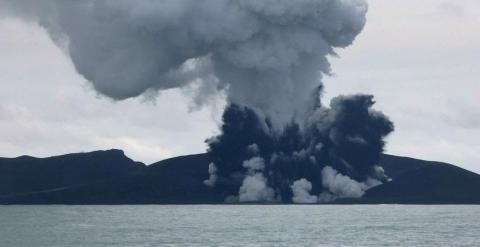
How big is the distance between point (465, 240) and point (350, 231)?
925 inches

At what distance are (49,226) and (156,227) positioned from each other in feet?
66.8

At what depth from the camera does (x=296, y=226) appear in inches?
6511

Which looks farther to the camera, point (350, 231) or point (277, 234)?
point (350, 231)

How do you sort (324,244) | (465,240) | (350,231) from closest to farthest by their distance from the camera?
(324,244)
(465,240)
(350,231)

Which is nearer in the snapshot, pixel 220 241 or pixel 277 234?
pixel 220 241

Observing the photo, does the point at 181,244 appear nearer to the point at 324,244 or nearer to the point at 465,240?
the point at 324,244

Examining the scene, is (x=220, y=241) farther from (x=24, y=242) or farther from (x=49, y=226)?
(x=49, y=226)

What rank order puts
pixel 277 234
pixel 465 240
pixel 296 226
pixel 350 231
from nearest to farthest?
1. pixel 465 240
2. pixel 277 234
3. pixel 350 231
4. pixel 296 226

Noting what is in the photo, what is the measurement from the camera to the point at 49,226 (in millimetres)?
175375

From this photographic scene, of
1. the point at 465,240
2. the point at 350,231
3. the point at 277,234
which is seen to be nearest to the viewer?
the point at 465,240

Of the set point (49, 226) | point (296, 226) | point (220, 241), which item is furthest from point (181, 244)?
point (49, 226)

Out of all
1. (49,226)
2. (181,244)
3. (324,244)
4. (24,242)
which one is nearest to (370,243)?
(324,244)

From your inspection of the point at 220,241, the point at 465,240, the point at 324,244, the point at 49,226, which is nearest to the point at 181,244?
the point at 220,241

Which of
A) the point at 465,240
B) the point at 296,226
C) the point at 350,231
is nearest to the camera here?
the point at 465,240
